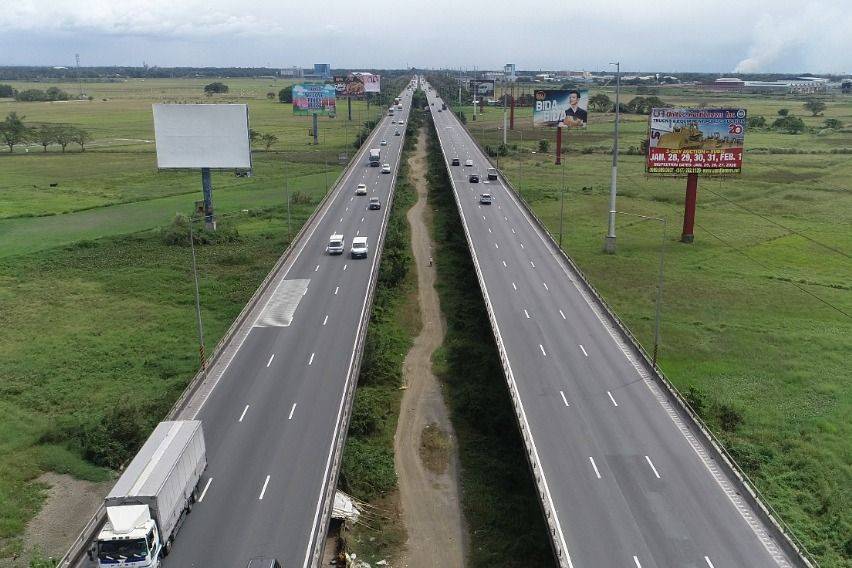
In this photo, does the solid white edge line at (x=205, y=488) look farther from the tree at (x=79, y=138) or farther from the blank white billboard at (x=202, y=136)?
the tree at (x=79, y=138)

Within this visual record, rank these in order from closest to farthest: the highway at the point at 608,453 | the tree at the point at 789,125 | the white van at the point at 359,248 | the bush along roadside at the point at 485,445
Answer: the highway at the point at 608,453
the bush along roadside at the point at 485,445
the white van at the point at 359,248
the tree at the point at 789,125

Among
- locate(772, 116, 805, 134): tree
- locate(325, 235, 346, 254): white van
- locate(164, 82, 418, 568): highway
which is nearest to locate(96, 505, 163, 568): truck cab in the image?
locate(164, 82, 418, 568): highway

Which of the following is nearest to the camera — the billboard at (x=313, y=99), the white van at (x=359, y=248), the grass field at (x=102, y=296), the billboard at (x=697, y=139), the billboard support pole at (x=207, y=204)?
the grass field at (x=102, y=296)

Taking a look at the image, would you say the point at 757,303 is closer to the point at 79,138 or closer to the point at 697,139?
the point at 697,139

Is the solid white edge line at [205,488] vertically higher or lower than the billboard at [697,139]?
lower

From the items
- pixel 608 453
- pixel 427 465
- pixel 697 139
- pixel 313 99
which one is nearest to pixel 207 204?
pixel 697 139

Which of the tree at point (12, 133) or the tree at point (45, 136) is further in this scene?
the tree at point (45, 136)

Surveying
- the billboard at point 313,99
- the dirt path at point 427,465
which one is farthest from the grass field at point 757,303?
the billboard at point 313,99

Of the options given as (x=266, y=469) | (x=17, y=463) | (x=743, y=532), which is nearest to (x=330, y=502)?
(x=266, y=469)

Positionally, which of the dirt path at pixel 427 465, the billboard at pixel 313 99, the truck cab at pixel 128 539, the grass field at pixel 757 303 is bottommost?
→ the dirt path at pixel 427 465
